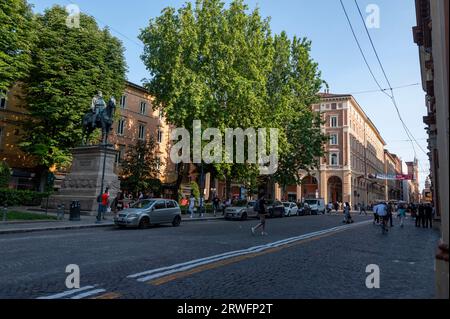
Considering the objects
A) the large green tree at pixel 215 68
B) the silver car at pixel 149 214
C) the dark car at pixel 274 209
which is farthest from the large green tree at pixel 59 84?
the dark car at pixel 274 209

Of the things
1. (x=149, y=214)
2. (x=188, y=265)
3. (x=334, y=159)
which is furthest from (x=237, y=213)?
(x=334, y=159)

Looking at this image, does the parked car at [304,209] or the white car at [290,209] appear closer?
the white car at [290,209]

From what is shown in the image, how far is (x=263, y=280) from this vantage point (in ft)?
21.7

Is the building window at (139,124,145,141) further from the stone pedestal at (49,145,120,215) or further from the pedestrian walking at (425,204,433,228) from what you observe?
the pedestrian walking at (425,204,433,228)

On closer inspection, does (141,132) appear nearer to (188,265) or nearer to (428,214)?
(428,214)

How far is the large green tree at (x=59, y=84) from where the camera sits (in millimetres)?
31562

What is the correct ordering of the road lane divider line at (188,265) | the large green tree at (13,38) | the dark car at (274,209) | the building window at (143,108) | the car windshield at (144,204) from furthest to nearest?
the building window at (143,108) < the dark car at (274,209) < the large green tree at (13,38) < the car windshield at (144,204) < the road lane divider line at (188,265)

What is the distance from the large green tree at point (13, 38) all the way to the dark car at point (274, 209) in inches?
930

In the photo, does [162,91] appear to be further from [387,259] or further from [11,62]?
[387,259]

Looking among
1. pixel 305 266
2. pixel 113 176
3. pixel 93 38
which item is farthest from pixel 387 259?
pixel 93 38

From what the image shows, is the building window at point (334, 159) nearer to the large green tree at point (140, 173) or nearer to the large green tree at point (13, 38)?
the large green tree at point (140, 173)

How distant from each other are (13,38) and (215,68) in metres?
15.4
